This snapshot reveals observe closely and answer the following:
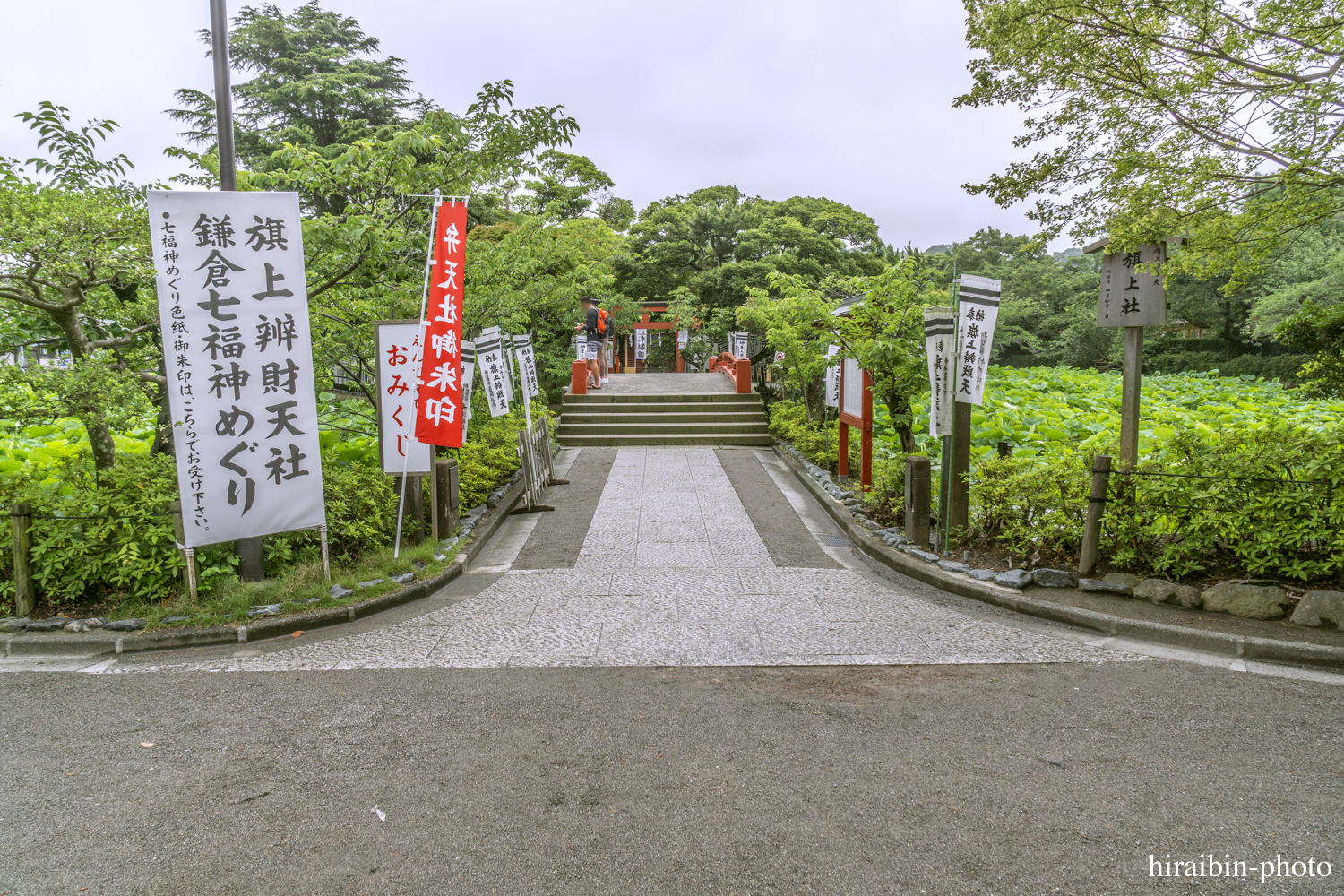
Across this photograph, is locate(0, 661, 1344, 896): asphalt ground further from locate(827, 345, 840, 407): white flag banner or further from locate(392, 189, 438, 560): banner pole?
locate(827, 345, 840, 407): white flag banner

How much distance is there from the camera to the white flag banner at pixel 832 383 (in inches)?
418

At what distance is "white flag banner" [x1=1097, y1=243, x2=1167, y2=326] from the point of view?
5875 millimetres

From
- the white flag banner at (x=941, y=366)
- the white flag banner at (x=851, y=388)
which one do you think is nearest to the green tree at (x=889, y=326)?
the white flag banner at (x=851, y=388)

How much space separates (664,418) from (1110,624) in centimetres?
1134

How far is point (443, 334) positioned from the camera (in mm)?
6352

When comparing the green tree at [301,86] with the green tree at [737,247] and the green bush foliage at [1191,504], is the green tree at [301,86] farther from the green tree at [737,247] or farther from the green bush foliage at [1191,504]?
the green bush foliage at [1191,504]

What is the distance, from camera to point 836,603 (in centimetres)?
564

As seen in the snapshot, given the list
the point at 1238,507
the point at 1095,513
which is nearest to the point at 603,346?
the point at 1095,513

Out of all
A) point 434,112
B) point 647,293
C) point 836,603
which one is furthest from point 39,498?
point 647,293

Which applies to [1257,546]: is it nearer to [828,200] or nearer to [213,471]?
[213,471]

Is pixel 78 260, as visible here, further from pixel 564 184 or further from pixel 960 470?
pixel 564 184

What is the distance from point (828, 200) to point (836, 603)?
2913 cm

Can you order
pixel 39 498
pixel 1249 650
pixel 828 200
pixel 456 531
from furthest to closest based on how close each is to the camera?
pixel 828 200 < pixel 456 531 < pixel 39 498 < pixel 1249 650

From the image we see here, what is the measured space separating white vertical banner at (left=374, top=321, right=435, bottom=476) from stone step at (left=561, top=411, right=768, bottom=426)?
8575mm
